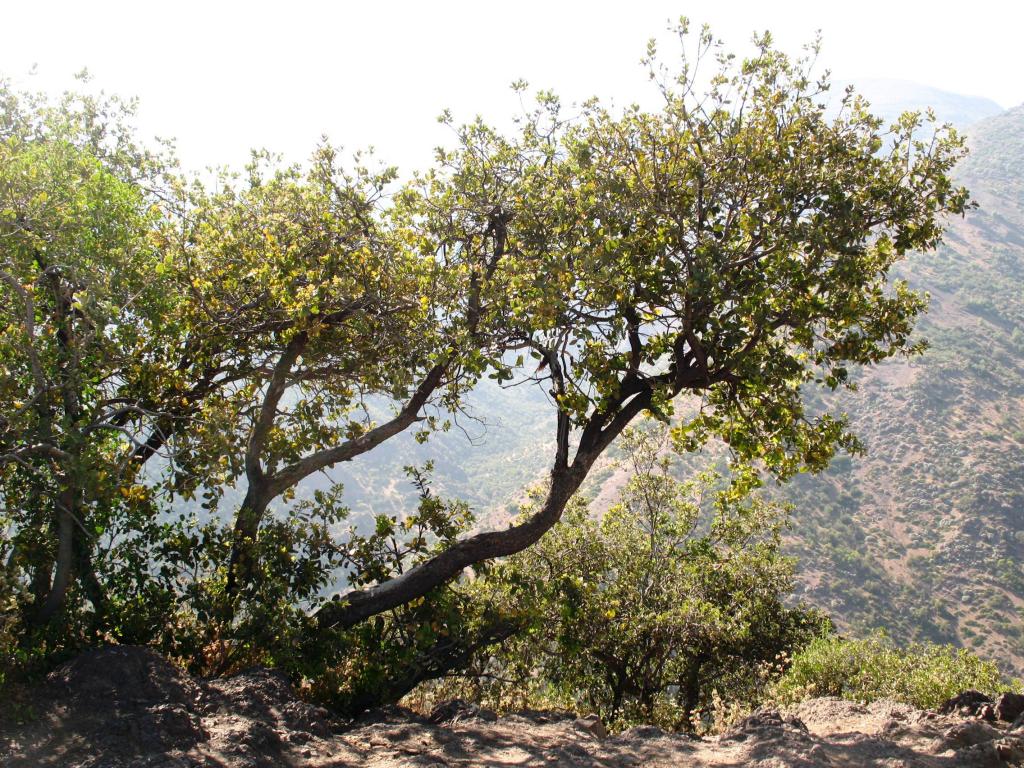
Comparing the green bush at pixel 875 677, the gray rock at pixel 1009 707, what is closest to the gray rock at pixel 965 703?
the gray rock at pixel 1009 707

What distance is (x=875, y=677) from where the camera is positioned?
870 centimetres

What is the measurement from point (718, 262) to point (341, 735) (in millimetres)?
4990

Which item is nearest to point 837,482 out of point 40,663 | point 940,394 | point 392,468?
point 940,394

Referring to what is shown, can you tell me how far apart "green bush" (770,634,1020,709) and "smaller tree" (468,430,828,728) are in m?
0.92

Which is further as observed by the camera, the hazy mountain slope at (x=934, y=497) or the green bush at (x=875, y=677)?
the hazy mountain slope at (x=934, y=497)

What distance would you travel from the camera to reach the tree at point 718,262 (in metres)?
6.98

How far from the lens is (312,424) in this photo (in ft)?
28.4

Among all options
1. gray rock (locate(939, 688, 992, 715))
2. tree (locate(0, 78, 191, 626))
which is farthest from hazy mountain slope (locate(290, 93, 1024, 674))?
gray rock (locate(939, 688, 992, 715))

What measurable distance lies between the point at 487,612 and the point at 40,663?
4.01 m

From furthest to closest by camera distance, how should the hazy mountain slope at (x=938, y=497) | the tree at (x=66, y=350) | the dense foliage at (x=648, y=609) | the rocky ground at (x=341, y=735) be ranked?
the hazy mountain slope at (x=938, y=497) → the dense foliage at (x=648, y=609) → the tree at (x=66, y=350) → the rocky ground at (x=341, y=735)

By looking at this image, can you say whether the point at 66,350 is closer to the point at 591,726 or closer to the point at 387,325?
the point at 387,325

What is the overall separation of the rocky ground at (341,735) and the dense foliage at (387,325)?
77 cm

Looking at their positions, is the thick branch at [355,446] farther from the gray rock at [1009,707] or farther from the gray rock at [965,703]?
the gray rock at [1009,707]

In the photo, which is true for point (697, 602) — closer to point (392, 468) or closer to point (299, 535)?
point (299, 535)
